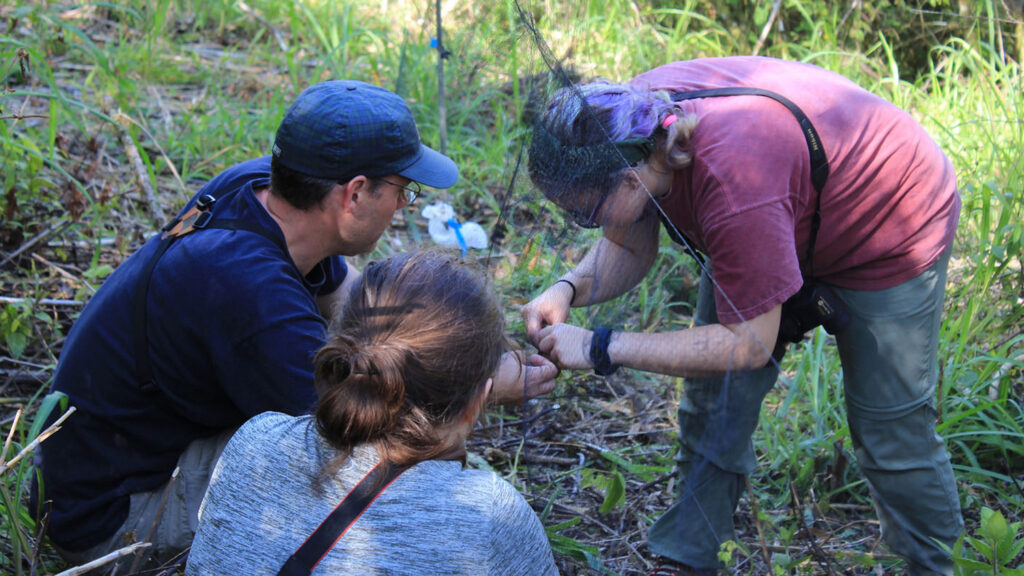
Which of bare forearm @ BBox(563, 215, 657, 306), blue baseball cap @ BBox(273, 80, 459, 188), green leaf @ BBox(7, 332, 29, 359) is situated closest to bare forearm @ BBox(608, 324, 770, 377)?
bare forearm @ BBox(563, 215, 657, 306)

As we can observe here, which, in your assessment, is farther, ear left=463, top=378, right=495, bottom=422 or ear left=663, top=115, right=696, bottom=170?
ear left=663, top=115, right=696, bottom=170

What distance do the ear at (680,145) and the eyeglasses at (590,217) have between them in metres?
0.16

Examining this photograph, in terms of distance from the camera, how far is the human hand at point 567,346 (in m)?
1.77

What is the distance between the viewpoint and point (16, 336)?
2.64 metres

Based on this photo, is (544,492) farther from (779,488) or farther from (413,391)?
(413,391)

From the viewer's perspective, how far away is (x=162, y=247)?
1.88 meters

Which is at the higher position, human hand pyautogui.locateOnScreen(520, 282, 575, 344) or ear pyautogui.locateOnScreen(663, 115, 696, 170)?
ear pyautogui.locateOnScreen(663, 115, 696, 170)

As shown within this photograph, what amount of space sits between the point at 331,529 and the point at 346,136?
946mm

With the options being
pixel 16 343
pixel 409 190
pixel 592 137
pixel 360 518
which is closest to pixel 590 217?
pixel 592 137

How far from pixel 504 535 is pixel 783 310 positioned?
102cm

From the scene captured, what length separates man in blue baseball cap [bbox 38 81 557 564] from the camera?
1.76 meters

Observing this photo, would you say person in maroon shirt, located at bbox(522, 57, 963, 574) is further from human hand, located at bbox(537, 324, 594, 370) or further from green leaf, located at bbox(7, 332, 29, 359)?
green leaf, located at bbox(7, 332, 29, 359)

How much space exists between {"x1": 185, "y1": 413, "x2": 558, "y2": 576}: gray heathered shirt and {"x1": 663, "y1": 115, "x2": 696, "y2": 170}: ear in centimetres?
76

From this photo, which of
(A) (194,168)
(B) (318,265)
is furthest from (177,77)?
(B) (318,265)
